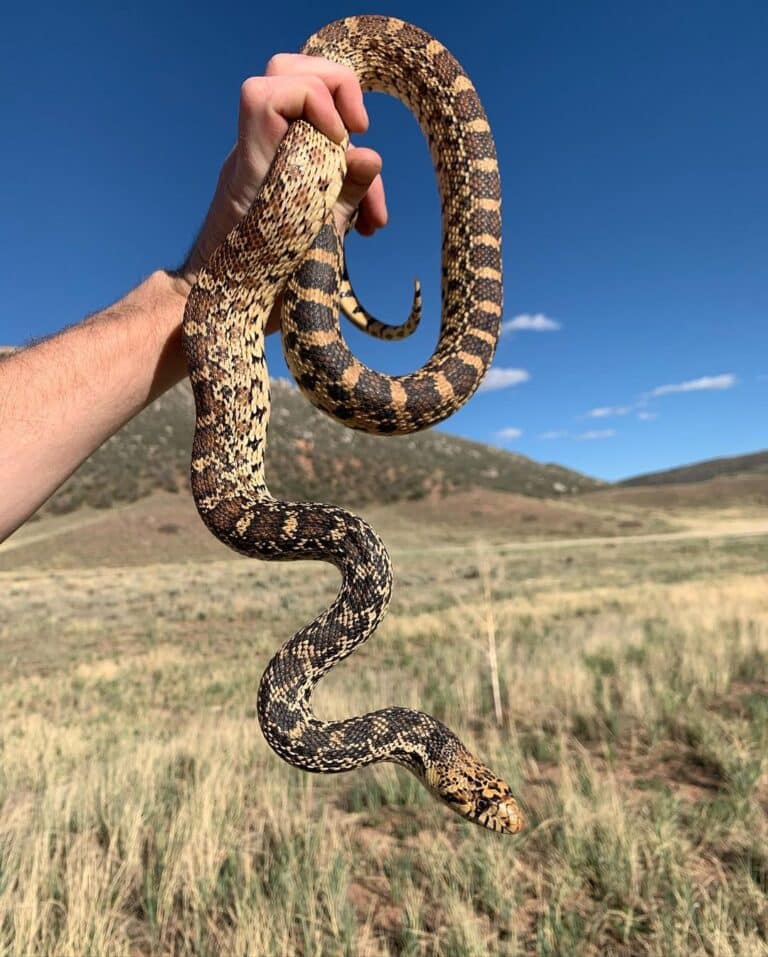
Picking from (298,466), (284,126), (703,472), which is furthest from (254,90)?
(703,472)

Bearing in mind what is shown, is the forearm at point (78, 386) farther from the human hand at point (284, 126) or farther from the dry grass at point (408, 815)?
the dry grass at point (408, 815)

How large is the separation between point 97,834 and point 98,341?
787 cm

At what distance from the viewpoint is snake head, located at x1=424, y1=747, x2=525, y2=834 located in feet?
12.2

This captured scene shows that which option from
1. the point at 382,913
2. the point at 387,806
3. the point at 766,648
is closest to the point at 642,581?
the point at 766,648

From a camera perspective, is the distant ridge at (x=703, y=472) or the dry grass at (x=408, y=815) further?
the distant ridge at (x=703, y=472)

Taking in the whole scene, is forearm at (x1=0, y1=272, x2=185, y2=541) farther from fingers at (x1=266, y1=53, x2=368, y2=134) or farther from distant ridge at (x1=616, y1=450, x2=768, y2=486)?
distant ridge at (x1=616, y1=450, x2=768, y2=486)

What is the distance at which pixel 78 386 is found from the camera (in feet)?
11.1

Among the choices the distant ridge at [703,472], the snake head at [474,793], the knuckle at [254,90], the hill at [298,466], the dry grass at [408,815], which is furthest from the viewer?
the distant ridge at [703,472]

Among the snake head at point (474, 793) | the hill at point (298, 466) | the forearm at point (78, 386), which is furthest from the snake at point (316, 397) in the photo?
the hill at point (298, 466)

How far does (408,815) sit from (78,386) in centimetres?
841

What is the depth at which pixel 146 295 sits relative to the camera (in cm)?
390

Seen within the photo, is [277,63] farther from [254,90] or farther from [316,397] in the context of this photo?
[316,397]

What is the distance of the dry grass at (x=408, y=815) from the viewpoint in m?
6.82

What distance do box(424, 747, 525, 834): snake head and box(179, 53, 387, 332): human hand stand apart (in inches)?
104
